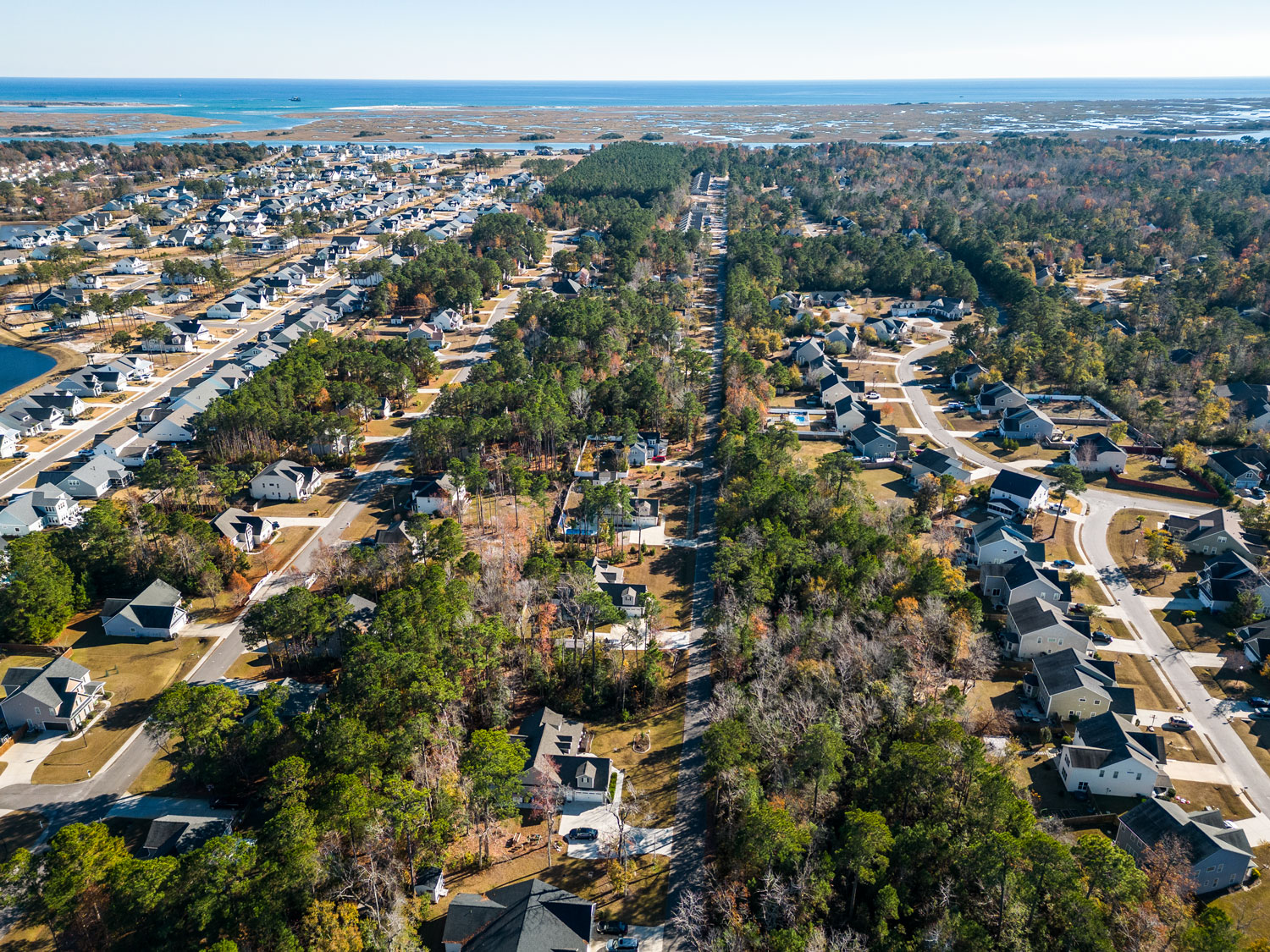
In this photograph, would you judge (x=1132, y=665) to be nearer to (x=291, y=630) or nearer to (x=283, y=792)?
(x=283, y=792)

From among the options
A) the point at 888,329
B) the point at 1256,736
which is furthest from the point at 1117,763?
the point at 888,329

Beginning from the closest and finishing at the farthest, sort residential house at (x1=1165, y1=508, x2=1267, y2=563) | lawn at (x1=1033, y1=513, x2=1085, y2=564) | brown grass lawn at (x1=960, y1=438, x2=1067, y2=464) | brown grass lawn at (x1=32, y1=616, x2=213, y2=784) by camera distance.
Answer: brown grass lawn at (x1=32, y1=616, x2=213, y2=784), residential house at (x1=1165, y1=508, x2=1267, y2=563), lawn at (x1=1033, y1=513, x2=1085, y2=564), brown grass lawn at (x1=960, y1=438, x2=1067, y2=464)

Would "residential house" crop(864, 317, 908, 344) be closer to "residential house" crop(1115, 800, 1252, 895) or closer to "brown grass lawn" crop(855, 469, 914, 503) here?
"brown grass lawn" crop(855, 469, 914, 503)

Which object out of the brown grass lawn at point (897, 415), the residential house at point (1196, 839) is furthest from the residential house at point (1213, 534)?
the residential house at point (1196, 839)

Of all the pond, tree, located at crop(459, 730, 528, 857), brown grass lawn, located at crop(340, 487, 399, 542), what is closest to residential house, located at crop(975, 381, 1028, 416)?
brown grass lawn, located at crop(340, 487, 399, 542)

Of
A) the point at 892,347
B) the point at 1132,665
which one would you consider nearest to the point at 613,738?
the point at 1132,665
